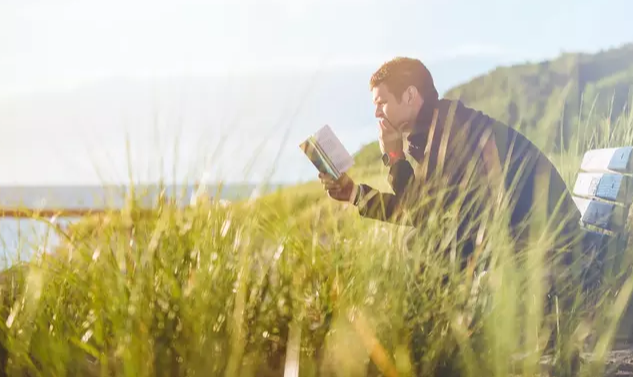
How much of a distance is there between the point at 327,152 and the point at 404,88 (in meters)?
0.43

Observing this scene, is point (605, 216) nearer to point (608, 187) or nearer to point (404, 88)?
→ point (608, 187)

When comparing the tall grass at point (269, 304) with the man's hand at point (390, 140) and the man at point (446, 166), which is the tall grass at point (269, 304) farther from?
the man's hand at point (390, 140)

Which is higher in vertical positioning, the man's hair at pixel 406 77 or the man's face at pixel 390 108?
the man's hair at pixel 406 77

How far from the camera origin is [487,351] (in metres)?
2.23

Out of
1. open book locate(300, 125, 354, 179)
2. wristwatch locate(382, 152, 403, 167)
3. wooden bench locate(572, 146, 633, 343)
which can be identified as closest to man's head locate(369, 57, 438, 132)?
wristwatch locate(382, 152, 403, 167)

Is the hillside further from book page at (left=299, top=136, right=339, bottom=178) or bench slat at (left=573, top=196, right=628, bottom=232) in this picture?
book page at (left=299, top=136, right=339, bottom=178)

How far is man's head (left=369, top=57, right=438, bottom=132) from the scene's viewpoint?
2850 mm

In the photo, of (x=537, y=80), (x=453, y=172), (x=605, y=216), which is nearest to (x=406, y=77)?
(x=453, y=172)

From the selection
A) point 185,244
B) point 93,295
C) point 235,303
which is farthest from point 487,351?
point 93,295

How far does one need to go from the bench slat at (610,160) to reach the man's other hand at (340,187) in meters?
1.41

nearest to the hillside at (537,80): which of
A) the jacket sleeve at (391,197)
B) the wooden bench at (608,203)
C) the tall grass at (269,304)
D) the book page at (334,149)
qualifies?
the wooden bench at (608,203)

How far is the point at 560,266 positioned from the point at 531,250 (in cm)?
47

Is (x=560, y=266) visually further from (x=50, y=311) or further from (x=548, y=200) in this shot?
(x=50, y=311)

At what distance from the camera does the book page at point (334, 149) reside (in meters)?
2.66
